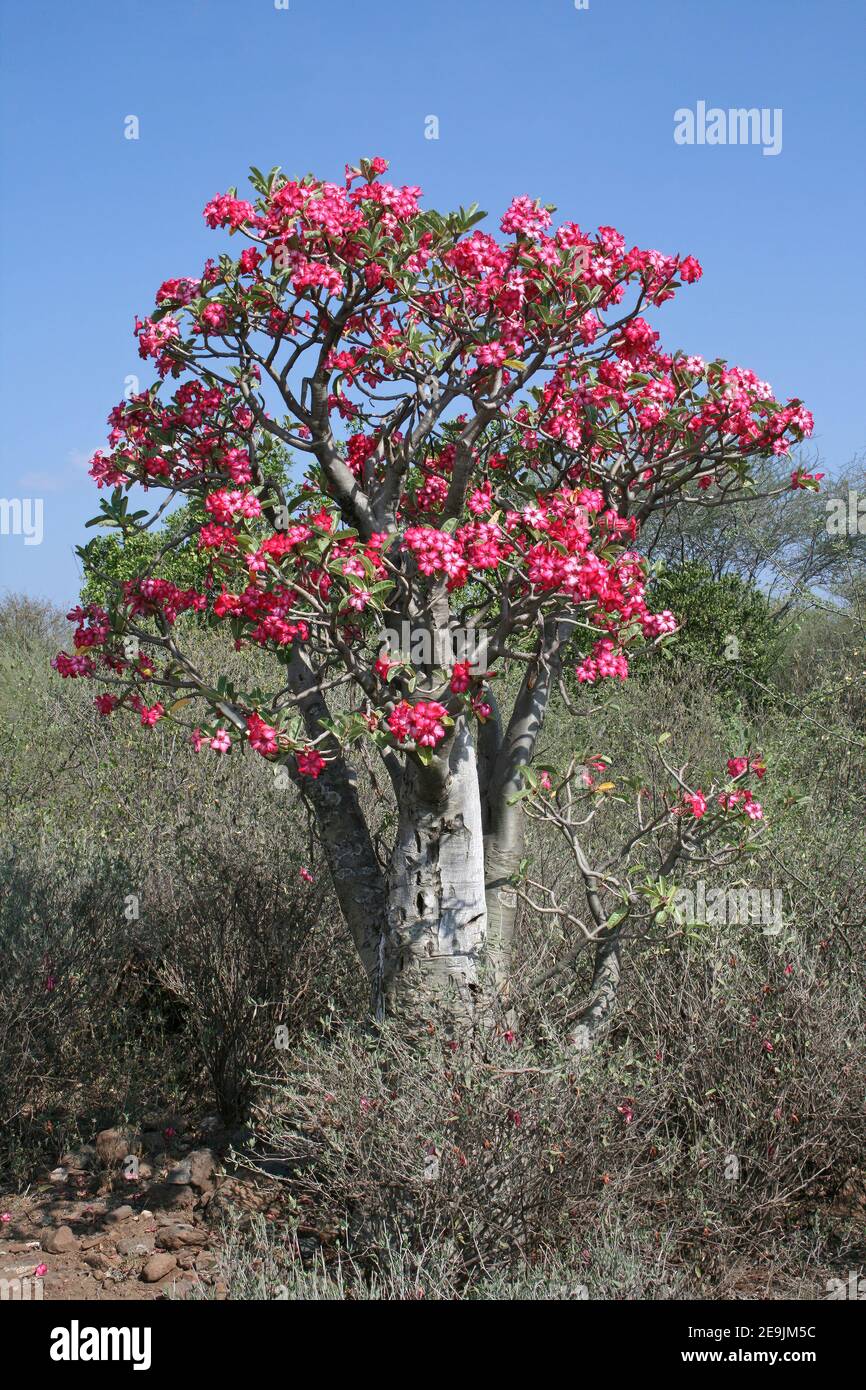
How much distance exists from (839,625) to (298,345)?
494 inches

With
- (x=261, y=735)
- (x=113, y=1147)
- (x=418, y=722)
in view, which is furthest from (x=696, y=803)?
(x=113, y=1147)

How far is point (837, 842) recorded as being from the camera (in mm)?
5641

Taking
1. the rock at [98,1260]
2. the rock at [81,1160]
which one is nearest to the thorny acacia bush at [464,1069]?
the rock at [81,1160]

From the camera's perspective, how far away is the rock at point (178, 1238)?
12.7 feet

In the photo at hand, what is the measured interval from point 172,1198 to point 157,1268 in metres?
0.53

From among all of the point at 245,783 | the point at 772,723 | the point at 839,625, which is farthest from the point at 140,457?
the point at 839,625

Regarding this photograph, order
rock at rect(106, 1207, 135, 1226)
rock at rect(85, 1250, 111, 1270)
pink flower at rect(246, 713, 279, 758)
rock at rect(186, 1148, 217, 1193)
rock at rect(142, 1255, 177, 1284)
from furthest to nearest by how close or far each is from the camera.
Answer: rock at rect(186, 1148, 217, 1193), rock at rect(106, 1207, 135, 1226), rock at rect(85, 1250, 111, 1270), rock at rect(142, 1255, 177, 1284), pink flower at rect(246, 713, 279, 758)

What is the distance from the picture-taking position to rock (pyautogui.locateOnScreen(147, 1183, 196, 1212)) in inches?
165

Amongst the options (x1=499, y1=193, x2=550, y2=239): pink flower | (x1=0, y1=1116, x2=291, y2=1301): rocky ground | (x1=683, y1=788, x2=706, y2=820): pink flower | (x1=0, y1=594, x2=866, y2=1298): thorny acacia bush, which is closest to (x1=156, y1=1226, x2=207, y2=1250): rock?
(x1=0, y1=1116, x2=291, y2=1301): rocky ground

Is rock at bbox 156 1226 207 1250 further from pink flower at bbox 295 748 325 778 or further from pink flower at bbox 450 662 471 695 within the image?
pink flower at bbox 450 662 471 695

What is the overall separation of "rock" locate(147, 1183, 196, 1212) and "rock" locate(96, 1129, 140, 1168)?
30 cm

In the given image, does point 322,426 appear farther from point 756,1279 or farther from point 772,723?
point 772,723

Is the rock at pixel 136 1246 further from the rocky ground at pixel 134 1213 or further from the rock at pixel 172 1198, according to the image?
the rock at pixel 172 1198

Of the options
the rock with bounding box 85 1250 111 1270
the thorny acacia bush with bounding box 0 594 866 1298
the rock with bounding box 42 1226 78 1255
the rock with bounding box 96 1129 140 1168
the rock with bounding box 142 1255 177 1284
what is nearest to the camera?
the thorny acacia bush with bounding box 0 594 866 1298
